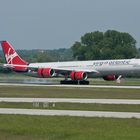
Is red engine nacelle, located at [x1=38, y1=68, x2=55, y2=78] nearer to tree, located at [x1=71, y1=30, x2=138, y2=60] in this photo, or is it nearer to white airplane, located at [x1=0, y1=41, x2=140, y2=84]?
white airplane, located at [x1=0, y1=41, x2=140, y2=84]

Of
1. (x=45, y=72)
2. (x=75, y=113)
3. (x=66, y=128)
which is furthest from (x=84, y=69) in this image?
(x=66, y=128)

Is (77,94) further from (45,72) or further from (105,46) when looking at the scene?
(105,46)

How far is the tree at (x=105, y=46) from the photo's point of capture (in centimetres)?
16125

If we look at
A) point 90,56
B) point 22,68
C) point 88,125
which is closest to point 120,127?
point 88,125

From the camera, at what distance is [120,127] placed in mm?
20594

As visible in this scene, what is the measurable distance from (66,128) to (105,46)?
15066 cm

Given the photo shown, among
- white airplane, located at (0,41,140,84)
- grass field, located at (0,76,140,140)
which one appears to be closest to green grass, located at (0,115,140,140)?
grass field, located at (0,76,140,140)

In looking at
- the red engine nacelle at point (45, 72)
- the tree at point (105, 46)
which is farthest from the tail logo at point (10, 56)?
the tree at point (105, 46)

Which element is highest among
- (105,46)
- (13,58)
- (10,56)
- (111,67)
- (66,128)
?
(105,46)

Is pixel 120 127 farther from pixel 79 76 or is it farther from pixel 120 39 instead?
pixel 120 39

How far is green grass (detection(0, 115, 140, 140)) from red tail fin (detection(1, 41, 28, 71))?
2198 inches

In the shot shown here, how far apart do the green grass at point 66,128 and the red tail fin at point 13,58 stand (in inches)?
2198

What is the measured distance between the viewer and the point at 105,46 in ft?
559

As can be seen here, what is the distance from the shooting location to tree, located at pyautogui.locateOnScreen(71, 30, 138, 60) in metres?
161
